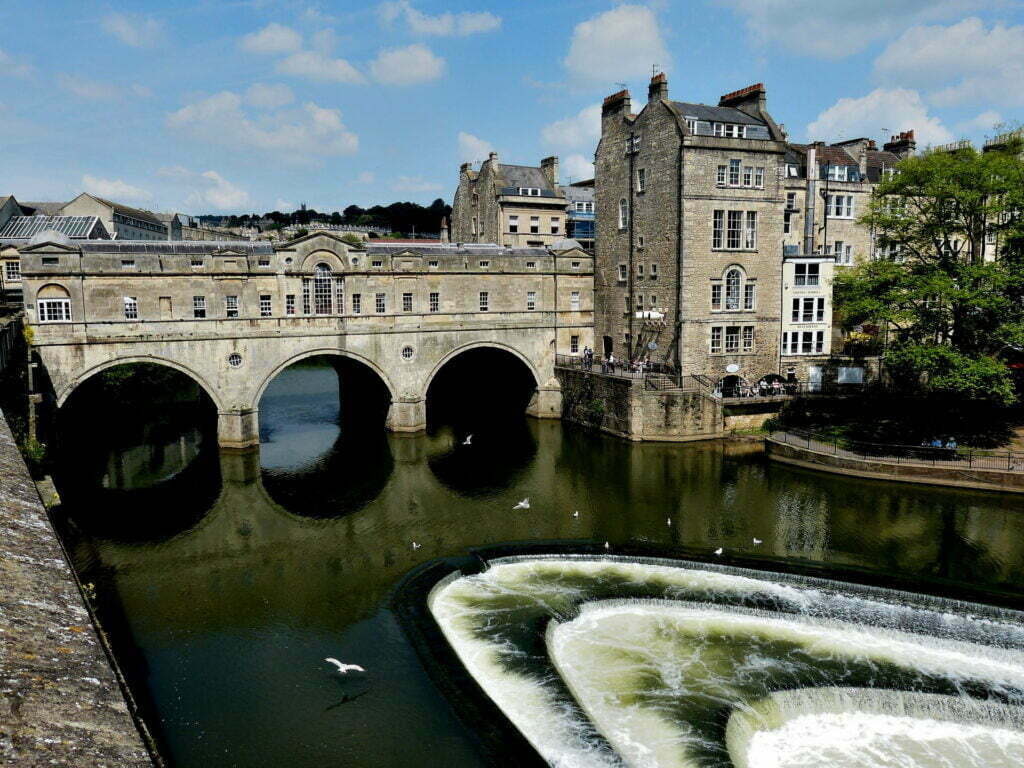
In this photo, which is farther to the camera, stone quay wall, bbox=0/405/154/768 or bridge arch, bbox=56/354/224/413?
bridge arch, bbox=56/354/224/413

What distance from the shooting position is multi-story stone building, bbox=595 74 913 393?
139ft

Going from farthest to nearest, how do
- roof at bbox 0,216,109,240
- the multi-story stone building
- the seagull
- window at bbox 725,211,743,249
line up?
roof at bbox 0,216,109,240
window at bbox 725,211,743,249
the multi-story stone building
the seagull

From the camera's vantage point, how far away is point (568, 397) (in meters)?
46.9

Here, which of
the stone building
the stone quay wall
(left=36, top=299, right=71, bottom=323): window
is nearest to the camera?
the stone quay wall

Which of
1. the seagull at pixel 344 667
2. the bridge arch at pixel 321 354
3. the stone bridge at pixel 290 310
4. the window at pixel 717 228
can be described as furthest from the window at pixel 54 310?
the window at pixel 717 228

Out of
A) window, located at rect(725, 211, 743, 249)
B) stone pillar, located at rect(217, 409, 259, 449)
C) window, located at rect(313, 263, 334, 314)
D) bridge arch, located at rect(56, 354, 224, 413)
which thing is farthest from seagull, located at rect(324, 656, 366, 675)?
window, located at rect(725, 211, 743, 249)

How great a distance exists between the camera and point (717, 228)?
140 ft

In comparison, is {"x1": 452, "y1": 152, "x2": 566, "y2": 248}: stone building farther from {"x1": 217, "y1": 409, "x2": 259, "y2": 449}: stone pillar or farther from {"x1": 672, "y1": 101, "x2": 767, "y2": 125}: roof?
{"x1": 217, "y1": 409, "x2": 259, "y2": 449}: stone pillar

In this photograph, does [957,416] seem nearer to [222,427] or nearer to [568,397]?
[568,397]

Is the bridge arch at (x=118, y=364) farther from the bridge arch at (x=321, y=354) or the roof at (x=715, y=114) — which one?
the roof at (x=715, y=114)

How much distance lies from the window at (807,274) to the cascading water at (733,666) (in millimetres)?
26091

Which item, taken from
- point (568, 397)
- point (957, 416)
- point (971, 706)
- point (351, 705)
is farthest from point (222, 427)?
point (957, 416)

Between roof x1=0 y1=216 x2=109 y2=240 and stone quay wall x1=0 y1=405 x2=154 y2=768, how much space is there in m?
62.2

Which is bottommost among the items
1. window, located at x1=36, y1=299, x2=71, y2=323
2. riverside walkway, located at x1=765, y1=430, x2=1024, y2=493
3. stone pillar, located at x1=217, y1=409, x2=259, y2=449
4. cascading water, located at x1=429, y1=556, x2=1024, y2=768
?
cascading water, located at x1=429, y1=556, x2=1024, y2=768
